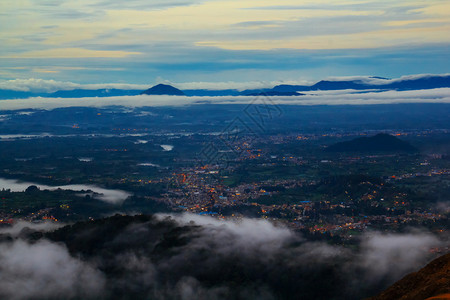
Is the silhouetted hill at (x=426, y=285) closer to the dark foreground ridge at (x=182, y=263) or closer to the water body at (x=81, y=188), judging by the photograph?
the dark foreground ridge at (x=182, y=263)

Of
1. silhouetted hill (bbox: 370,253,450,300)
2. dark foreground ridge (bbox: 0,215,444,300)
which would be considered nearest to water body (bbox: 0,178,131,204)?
dark foreground ridge (bbox: 0,215,444,300)

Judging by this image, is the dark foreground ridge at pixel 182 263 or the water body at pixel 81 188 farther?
the water body at pixel 81 188

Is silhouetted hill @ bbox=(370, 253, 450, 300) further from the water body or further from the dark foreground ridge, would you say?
the water body

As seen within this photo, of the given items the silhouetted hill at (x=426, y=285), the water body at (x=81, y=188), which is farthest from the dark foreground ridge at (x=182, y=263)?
the water body at (x=81, y=188)

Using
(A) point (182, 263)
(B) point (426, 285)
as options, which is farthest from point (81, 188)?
(B) point (426, 285)

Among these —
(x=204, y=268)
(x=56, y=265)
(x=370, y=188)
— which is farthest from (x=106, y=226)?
(x=370, y=188)

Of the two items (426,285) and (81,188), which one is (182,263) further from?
(81,188)

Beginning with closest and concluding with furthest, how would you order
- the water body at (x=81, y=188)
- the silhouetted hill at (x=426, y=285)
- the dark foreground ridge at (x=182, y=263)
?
the silhouetted hill at (x=426, y=285), the dark foreground ridge at (x=182, y=263), the water body at (x=81, y=188)
